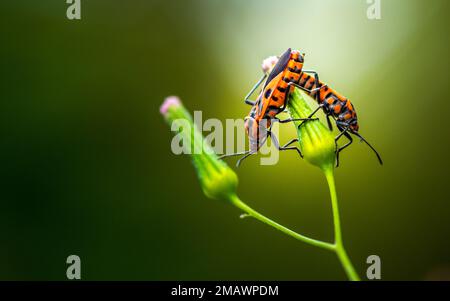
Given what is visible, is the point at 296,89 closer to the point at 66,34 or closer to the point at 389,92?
the point at 389,92

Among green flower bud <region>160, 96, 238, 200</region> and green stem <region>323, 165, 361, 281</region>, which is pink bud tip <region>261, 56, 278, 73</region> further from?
green stem <region>323, 165, 361, 281</region>

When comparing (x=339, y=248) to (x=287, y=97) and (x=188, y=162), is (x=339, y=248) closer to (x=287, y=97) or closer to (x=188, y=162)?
(x=287, y=97)

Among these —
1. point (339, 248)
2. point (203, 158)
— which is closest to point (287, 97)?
point (203, 158)

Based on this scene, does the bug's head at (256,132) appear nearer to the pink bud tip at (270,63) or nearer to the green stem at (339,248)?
the pink bud tip at (270,63)

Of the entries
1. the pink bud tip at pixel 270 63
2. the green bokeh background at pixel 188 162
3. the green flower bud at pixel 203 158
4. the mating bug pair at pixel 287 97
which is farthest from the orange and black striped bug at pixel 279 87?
the green bokeh background at pixel 188 162

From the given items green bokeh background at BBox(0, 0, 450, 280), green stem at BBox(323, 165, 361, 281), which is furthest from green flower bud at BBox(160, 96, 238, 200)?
green bokeh background at BBox(0, 0, 450, 280)
